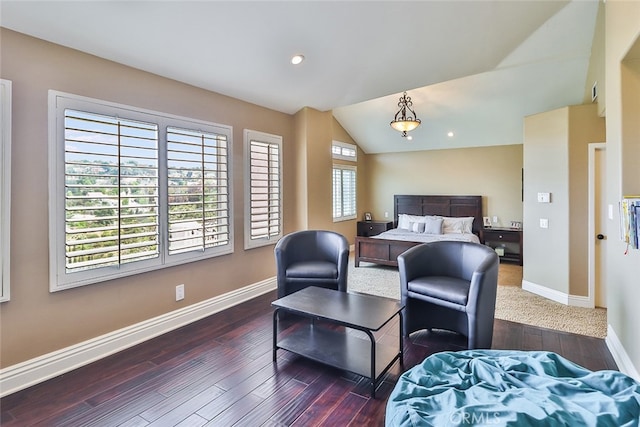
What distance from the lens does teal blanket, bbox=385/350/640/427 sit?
1.19 metres

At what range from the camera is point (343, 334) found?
297 cm

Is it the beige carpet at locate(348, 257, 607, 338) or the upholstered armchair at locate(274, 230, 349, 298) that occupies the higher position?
the upholstered armchair at locate(274, 230, 349, 298)

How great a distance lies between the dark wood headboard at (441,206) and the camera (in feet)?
22.5

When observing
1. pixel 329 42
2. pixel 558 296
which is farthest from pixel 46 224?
pixel 558 296

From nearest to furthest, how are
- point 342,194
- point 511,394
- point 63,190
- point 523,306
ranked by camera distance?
point 511,394 < point 63,190 < point 523,306 < point 342,194

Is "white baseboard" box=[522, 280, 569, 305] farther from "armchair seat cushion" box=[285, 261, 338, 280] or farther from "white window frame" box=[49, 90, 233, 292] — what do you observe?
"white window frame" box=[49, 90, 233, 292]

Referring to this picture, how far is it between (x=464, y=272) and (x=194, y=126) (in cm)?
314

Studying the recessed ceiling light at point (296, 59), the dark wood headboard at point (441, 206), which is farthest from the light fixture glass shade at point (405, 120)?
the recessed ceiling light at point (296, 59)

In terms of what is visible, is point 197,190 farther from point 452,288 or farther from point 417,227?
point 417,227

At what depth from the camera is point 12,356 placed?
89.4 inches

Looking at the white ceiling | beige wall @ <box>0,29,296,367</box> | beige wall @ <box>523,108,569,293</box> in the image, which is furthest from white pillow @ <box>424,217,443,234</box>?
beige wall @ <box>0,29,296,367</box>

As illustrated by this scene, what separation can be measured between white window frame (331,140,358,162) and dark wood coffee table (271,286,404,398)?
476 cm

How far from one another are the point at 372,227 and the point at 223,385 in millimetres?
5848

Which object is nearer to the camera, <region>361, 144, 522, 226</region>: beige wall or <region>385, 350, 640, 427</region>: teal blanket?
<region>385, 350, 640, 427</region>: teal blanket
